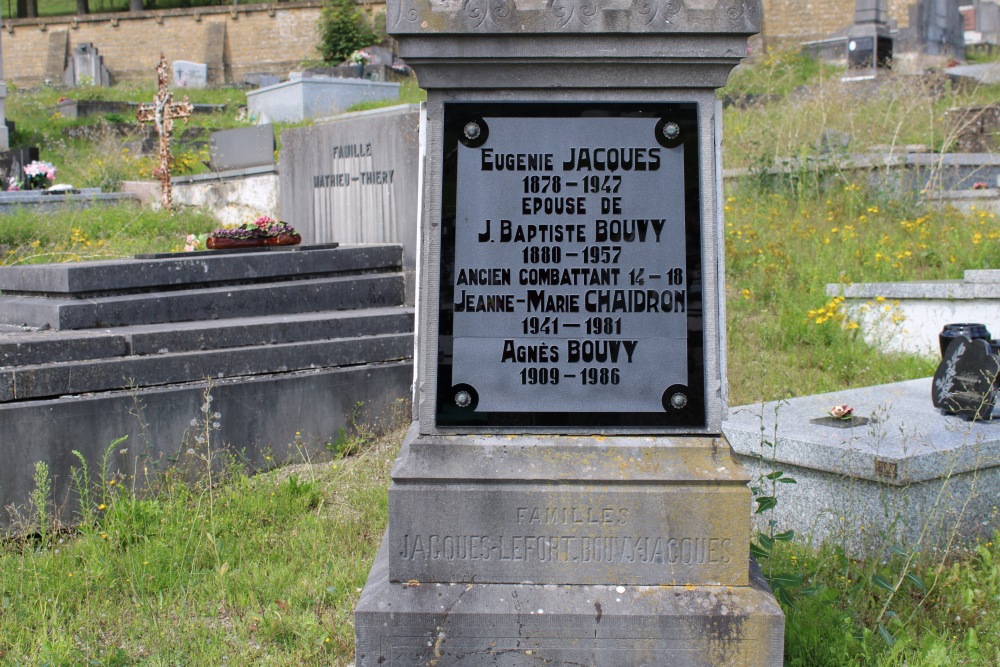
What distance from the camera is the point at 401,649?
271 cm

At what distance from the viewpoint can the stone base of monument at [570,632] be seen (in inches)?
106

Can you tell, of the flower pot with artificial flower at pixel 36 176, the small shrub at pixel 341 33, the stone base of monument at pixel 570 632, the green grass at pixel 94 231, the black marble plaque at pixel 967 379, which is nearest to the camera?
the stone base of monument at pixel 570 632

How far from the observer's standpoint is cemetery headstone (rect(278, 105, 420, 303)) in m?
6.63

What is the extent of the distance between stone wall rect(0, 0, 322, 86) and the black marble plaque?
40474 millimetres

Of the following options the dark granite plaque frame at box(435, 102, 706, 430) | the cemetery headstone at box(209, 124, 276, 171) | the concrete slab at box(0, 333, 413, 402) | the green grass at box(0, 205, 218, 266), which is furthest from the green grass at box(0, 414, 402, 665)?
the cemetery headstone at box(209, 124, 276, 171)

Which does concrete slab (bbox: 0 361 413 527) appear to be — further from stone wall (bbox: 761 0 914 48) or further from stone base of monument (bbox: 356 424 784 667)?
stone wall (bbox: 761 0 914 48)

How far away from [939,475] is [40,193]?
12.5m

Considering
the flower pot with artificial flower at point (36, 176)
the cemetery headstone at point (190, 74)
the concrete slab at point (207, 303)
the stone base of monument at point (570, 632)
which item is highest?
the cemetery headstone at point (190, 74)

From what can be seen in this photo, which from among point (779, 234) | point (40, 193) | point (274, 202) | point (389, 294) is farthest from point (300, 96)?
point (389, 294)

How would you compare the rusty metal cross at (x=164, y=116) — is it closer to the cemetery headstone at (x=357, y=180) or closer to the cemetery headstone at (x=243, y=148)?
the cemetery headstone at (x=243, y=148)

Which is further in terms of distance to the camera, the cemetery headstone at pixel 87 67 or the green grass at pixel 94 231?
the cemetery headstone at pixel 87 67

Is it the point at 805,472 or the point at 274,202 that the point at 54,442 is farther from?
the point at 274,202

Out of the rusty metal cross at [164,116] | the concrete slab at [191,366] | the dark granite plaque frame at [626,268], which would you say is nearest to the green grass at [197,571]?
the concrete slab at [191,366]

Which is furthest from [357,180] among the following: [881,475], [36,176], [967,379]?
[36,176]
